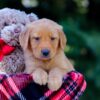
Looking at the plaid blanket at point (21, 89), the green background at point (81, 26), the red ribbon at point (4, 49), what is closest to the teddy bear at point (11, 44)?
the red ribbon at point (4, 49)

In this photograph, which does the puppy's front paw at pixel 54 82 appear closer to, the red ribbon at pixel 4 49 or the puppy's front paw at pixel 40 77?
the puppy's front paw at pixel 40 77

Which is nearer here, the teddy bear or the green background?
the teddy bear

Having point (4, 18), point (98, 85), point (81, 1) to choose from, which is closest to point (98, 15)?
point (81, 1)

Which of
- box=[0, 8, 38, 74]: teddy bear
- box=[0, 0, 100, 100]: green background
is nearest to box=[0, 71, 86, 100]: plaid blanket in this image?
box=[0, 8, 38, 74]: teddy bear

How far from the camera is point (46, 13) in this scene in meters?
5.48

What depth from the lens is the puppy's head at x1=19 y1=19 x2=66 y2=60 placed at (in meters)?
2.75

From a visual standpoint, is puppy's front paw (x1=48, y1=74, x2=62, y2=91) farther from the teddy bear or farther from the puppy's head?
the teddy bear

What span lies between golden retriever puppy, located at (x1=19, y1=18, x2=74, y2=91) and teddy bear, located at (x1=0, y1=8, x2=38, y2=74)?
6 centimetres

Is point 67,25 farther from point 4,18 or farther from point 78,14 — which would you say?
→ point 4,18

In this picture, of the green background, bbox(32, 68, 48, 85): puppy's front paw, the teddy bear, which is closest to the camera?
bbox(32, 68, 48, 85): puppy's front paw

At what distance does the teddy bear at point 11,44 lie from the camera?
286cm

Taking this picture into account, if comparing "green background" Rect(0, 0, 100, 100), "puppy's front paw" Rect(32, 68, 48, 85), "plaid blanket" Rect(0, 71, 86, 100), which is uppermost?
"puppy's front paw" Rect(32, 68, 48, 85)

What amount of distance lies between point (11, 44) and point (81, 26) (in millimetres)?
2565

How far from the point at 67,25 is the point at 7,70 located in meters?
2.43
